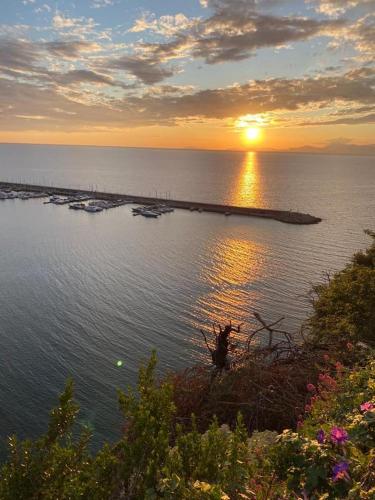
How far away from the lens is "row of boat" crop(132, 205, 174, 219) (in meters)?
94.4

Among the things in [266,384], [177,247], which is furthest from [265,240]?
[266,384]

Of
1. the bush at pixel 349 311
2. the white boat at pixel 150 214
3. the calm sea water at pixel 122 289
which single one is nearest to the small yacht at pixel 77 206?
the calm sea water at pixel 122 289

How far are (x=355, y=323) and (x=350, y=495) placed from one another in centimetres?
1628

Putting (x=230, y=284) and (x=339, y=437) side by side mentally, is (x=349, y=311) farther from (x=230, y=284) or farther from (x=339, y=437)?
(x=230, y=284)

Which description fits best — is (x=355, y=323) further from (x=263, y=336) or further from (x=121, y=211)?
(x=121, y=211)

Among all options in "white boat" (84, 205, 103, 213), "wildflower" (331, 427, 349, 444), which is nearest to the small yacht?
"white boat" (84, 205, 103, 213)

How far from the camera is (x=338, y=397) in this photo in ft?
27.4

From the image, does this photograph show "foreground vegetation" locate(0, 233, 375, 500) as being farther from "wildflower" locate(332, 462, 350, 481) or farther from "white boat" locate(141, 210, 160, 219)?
"white boat" locate(141, 210, 160, 219)

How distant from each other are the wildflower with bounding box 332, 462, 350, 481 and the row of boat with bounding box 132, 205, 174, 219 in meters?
90.1

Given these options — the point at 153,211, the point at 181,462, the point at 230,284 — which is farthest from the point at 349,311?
the point at 153,211

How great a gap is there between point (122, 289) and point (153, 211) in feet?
180

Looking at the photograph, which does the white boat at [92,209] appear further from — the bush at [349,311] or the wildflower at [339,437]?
the wildflower at [339,437]

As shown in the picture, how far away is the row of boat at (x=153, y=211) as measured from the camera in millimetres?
94400

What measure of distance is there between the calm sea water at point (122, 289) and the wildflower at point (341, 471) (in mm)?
20154
